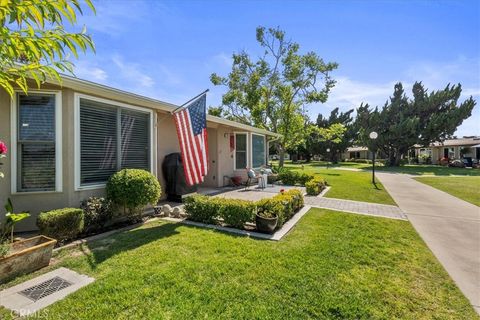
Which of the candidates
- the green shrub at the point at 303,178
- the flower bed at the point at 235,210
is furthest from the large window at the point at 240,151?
the flower bed at the point at 235,210

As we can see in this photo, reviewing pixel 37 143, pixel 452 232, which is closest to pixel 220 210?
pixel 37 143

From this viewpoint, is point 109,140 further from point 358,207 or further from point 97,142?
point 358,207

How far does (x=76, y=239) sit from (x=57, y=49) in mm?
3993

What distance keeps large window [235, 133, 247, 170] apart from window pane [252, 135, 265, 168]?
0.91 m

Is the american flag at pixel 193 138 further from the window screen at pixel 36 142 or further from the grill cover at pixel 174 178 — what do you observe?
the window screen at pixel 36 142

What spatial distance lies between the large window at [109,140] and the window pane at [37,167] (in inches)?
21.1

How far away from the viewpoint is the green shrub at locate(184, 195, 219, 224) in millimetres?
5891

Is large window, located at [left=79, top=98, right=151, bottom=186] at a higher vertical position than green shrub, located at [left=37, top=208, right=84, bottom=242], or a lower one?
higher

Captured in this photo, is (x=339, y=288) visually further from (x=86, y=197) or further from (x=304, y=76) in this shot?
(x=304, y=76)

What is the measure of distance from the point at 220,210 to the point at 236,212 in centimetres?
43

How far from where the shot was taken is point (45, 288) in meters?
3.09

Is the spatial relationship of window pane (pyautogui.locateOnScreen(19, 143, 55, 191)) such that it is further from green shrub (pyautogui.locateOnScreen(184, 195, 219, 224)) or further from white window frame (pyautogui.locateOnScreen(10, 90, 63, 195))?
green shrub (pyautogui.locateOnScreen(184, 195, 219, 224))

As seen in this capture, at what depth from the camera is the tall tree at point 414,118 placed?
90.8ft

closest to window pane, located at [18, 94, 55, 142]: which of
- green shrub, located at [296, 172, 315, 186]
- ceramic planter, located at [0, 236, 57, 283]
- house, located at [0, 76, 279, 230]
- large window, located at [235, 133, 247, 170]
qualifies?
house, located at [0, 76, 279, 230]
